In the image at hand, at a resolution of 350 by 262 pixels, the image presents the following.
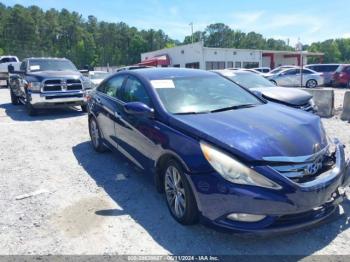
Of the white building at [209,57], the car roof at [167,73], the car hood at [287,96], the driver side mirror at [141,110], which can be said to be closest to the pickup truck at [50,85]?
the car hood at [287,96]

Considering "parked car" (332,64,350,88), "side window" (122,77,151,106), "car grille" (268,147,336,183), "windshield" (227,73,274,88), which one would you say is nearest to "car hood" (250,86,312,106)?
"windshield" (227,73,274,88)

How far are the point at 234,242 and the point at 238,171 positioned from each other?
0.79 metres

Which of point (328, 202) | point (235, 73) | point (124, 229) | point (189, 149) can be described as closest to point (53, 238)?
point (124, 229)

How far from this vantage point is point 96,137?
21.4 ft

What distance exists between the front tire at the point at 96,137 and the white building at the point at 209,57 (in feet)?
119

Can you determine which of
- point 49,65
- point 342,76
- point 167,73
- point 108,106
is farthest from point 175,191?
point 342,76

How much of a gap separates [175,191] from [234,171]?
87cm

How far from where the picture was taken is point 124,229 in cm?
377

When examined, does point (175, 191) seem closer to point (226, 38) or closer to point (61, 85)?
point (61, 85)

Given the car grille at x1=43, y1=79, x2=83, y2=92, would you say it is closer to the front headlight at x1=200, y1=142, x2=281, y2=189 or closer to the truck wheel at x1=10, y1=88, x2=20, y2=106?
the truck wheel at x1=10, y1=88, x2=20, y2=106

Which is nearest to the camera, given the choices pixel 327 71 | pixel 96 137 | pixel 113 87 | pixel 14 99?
pixel 113 87

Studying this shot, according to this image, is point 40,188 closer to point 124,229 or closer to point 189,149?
point 124,229

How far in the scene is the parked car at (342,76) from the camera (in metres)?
22.9

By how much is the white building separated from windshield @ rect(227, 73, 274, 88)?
1279 inches
